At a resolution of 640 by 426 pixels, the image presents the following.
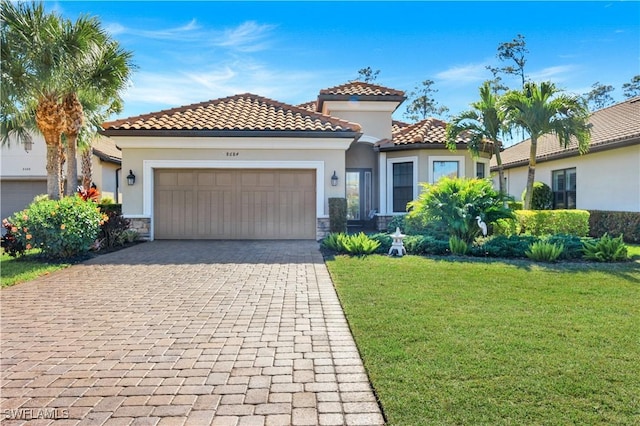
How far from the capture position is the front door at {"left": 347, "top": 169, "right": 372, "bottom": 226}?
1636cm

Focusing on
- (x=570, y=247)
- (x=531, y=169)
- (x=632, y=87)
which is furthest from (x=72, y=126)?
(x=632, y=87)

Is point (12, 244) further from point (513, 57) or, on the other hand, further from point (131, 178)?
point (513, 57)

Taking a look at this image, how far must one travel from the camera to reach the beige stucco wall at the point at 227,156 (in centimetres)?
1211

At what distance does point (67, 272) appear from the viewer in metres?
7.71

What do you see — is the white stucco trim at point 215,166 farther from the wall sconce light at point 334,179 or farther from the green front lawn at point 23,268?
the green front lawn at point 23,268

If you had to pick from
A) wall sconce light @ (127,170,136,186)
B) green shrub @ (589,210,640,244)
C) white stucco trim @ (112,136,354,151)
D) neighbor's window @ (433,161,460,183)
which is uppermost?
white stucco trim @ (112,136,354,151)

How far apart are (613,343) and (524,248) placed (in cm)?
560

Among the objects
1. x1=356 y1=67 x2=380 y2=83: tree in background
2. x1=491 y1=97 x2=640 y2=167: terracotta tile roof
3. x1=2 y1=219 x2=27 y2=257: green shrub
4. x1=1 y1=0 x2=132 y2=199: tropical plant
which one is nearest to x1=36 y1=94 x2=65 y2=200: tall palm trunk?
x1=1 y1=0 x2=132 y2=199: tropical plant

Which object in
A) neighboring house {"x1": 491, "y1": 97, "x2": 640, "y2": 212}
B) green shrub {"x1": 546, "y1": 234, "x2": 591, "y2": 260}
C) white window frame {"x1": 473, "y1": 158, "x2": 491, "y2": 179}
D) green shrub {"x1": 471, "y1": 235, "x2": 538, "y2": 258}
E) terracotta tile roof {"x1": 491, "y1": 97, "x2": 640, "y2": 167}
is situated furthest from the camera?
white window frame {"x1": 473, "y1": 158, "x2": 491, "y2": 179}

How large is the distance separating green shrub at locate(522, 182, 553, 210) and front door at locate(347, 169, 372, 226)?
7107 mm

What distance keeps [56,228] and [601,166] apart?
683 inches

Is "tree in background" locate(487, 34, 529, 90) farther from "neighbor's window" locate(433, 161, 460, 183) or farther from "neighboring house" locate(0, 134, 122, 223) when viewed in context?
"neighboring house" locate(0, 134, 122, 223)

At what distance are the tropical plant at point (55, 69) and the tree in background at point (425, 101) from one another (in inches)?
1114

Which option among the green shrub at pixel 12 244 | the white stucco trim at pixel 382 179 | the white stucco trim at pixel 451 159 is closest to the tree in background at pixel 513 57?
the white stucco trim at pixel 451 159
